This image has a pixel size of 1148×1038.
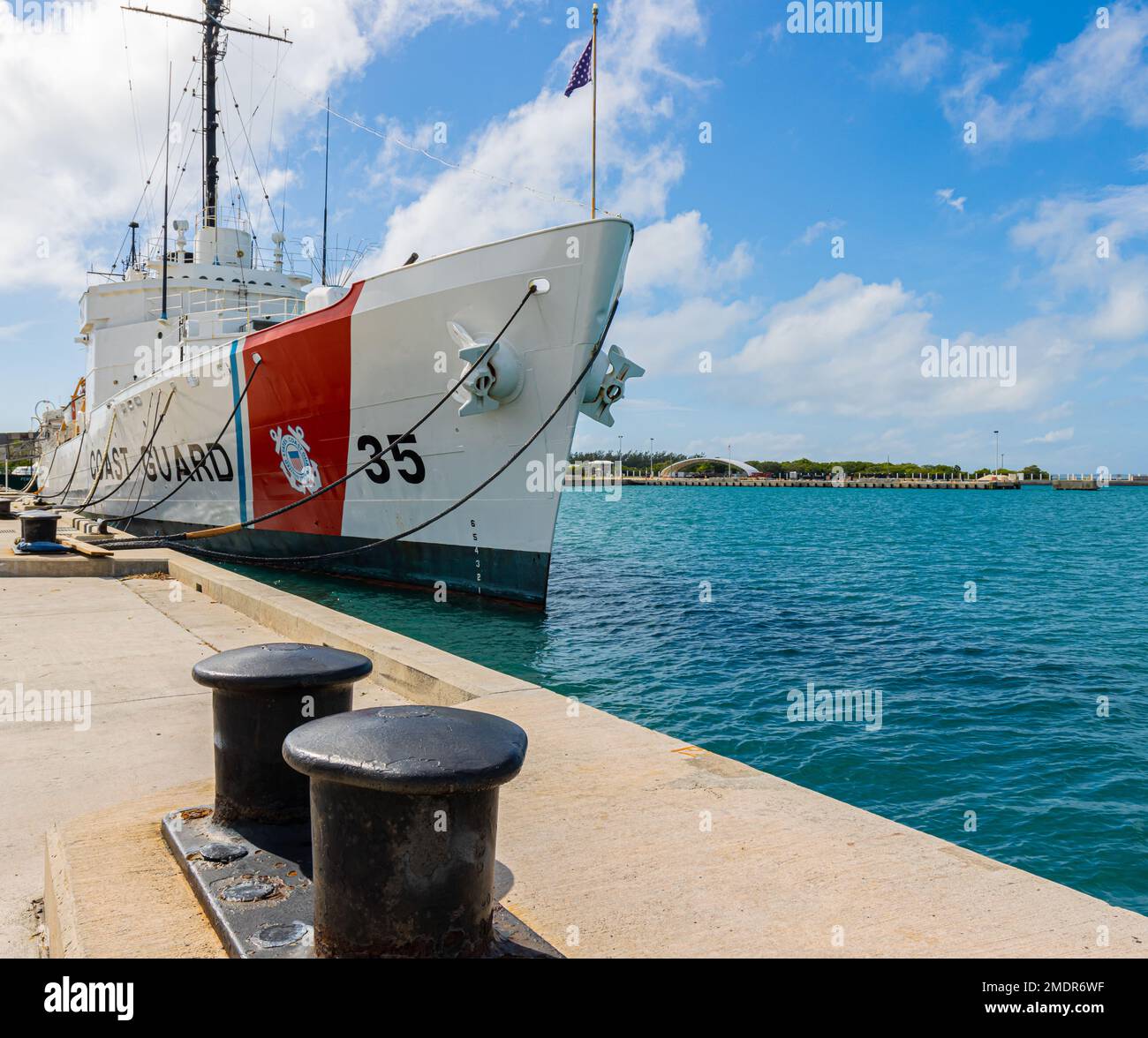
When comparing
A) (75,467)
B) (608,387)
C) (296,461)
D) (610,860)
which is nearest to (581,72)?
(608,387)

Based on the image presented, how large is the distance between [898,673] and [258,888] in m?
9.64

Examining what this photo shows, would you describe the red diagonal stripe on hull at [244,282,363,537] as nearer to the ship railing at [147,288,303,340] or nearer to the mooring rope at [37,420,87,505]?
the ship railing at [147,288,303,340]

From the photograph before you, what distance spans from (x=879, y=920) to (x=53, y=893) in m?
2.51

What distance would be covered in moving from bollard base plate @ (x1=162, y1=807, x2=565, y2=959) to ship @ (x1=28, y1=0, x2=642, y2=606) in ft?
29.3

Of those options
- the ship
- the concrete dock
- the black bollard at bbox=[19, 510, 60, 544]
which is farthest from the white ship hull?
the concrete dock

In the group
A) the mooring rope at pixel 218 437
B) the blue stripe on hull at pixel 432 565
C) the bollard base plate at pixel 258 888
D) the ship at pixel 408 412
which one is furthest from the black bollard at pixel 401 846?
the mooring rope at pixel 218 437

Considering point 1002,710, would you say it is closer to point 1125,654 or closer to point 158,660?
point 1125,654

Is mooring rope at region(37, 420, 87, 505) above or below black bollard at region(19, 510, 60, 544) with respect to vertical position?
above

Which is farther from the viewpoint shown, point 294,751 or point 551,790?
point 551,790

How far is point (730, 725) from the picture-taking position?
848cm

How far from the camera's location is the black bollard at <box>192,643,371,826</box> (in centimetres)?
305

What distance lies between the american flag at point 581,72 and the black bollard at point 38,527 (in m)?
9.41

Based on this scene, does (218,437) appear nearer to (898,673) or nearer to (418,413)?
(418,413)

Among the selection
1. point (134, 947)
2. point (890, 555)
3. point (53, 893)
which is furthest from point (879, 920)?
point (890, 555)
